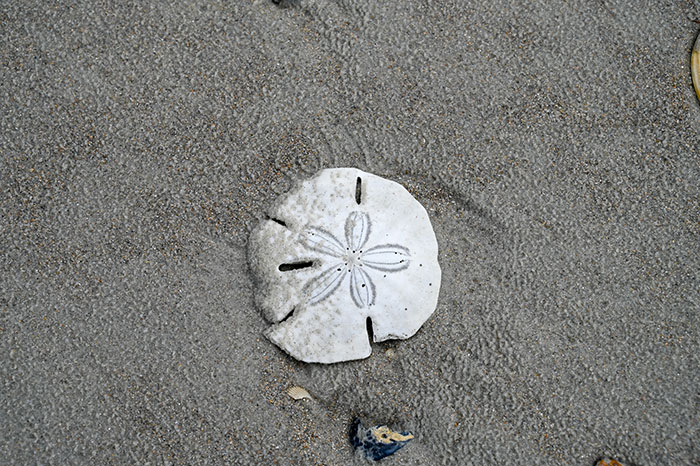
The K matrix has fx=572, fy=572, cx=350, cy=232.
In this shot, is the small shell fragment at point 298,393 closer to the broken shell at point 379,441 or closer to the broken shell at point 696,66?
the broken shell at point 379,441

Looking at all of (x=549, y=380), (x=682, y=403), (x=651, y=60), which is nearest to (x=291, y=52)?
(x=651, y=60)

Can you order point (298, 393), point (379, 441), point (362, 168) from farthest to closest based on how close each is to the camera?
point (362, 168)
point (298, 393)
point (379, 441)

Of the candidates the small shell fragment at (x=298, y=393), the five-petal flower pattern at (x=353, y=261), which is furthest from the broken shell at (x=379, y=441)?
the five-petal flower pattern at (x=353, y=261)

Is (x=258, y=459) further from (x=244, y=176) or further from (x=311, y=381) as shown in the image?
(x=244, y=176)

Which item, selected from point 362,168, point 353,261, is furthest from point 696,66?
point 353,261

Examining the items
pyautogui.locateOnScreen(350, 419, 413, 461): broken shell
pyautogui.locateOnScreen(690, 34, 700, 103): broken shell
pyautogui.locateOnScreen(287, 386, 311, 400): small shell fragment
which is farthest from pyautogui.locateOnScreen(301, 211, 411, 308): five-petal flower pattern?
pyautogui.locateOnScreen(690, 34, 700, 103): broken shell

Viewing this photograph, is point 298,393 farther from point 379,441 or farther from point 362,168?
point 362,168
